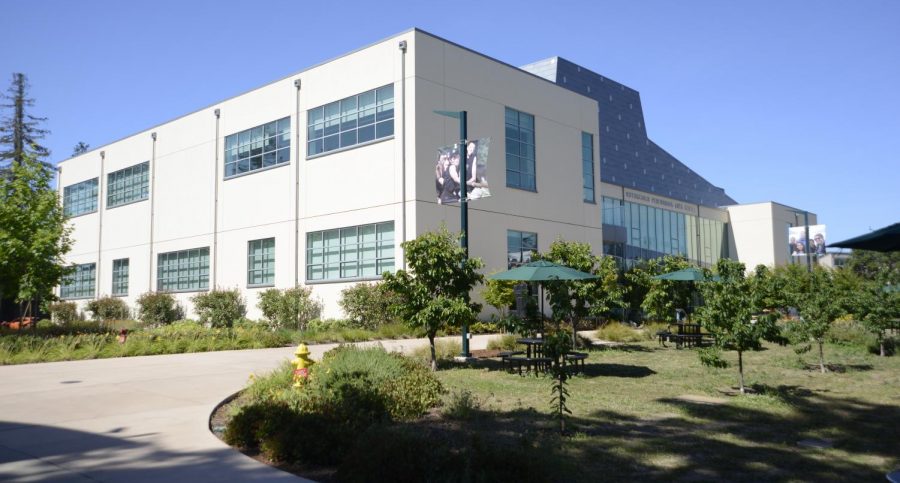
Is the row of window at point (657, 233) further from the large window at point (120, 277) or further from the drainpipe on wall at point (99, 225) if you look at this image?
the drainpipe on wall at point (99, 225)

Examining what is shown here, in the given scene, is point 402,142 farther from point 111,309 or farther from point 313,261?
point 111,309

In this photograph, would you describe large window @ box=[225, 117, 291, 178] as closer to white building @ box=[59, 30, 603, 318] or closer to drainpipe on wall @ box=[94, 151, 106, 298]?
white building @ box=[59, 30, 603, 318]

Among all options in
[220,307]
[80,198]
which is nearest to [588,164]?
[220,307]

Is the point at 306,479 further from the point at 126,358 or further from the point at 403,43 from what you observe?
the point at 403,43

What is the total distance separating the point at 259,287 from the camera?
99.1 feet

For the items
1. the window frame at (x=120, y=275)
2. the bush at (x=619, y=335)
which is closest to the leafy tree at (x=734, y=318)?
the bush at (x=619, y=335)

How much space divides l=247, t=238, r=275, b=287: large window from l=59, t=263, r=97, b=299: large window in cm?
1753

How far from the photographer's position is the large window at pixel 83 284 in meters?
42.5

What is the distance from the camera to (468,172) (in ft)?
58.0

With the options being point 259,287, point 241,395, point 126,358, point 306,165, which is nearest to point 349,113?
point 306,165

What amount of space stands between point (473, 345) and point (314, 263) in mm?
10377

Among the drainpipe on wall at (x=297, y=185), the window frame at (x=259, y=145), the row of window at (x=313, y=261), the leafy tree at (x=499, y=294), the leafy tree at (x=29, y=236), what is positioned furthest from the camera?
the window frame at (x=259, y=145)

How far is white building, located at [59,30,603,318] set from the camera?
2562 centimetres

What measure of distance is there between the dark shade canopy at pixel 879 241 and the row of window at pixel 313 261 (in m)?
13.9
